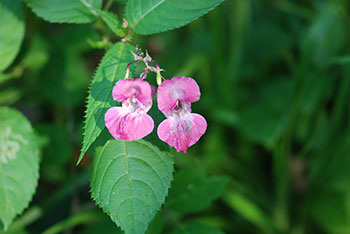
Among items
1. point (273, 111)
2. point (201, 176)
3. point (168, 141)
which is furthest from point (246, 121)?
point (168, 141)

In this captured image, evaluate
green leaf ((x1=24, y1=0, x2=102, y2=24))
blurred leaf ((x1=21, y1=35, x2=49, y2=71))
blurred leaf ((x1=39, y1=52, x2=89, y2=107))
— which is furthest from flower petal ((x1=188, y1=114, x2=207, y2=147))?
blurred leaf ((x1=21, y1=35, x2=49, y2=71))

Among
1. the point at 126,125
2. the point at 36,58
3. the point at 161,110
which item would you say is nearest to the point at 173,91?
the point at 161,110

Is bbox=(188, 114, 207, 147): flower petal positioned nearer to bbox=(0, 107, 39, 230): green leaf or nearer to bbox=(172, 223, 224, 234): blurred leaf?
bbox=(172, 223, 224, 234): blurred leaf

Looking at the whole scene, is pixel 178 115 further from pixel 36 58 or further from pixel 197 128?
pixel 36 58

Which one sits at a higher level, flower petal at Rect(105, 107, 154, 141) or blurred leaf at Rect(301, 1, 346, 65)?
flower petal at Rect(105, 107, 154, 141)

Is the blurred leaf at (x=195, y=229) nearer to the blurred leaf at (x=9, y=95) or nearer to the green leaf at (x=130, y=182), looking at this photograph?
the green leaf at (x=130, y=182)
